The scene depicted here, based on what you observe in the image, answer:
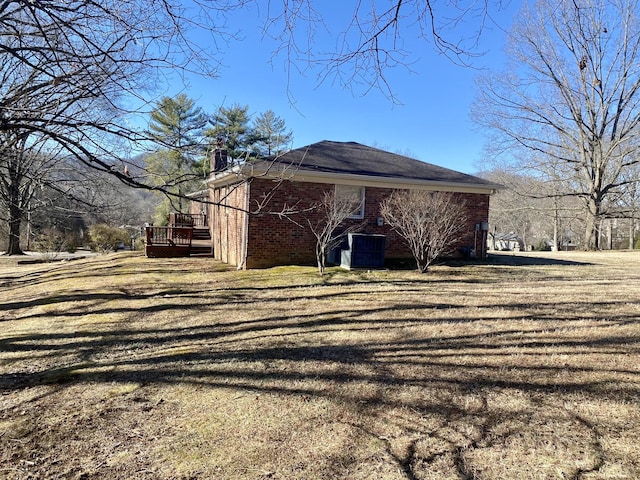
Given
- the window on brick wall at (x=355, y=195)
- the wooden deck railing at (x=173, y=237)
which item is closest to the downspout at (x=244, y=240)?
the window on brick wall at (x=355, y=195)

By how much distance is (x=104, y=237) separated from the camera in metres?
23.5

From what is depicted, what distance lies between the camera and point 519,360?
4.00m

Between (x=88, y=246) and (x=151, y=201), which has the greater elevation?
(x=151, y=201)

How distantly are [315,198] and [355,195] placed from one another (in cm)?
110

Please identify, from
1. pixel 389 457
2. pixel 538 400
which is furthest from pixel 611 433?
pixel 389 457

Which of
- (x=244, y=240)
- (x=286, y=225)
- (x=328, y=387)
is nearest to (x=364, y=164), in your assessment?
(x=286, y=225)

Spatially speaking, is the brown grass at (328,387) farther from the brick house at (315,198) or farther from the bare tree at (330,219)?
the brick house at (315,198)

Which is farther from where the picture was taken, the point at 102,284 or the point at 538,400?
the point at 102,284

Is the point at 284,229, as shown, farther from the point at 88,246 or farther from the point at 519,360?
the point at 88,246

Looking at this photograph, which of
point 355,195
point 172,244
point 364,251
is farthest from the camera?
point 172,244

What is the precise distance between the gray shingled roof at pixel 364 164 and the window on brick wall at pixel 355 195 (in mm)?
456

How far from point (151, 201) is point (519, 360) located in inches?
1646

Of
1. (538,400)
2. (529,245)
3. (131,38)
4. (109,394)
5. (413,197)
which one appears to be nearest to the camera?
(538,400)

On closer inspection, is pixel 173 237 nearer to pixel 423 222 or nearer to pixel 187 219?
pixel 187 219
